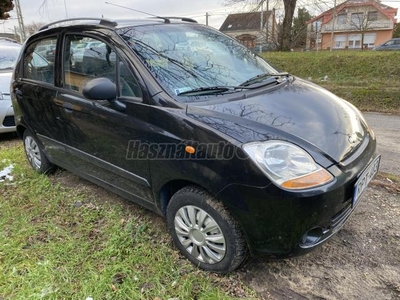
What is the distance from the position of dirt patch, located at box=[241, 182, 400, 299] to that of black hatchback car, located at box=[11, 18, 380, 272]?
1.03 ft

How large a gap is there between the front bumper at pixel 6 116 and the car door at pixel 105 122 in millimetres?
2758

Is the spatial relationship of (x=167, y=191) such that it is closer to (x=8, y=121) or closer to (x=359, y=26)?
(x=8, y=121)

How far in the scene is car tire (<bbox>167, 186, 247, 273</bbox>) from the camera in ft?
→ 6.77

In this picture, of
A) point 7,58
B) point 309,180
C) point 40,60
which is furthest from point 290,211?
point 7,58

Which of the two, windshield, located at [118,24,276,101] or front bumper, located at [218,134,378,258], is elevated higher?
windshield, located at [118,24,276,101]

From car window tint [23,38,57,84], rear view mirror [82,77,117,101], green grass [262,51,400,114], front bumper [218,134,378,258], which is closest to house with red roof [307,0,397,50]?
green grass [262,51,400,114]

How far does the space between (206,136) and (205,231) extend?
0.67 m

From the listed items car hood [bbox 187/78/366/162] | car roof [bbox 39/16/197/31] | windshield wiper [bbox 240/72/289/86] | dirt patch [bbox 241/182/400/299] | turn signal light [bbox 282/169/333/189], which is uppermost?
car roof [bbox 39/16/197/31]

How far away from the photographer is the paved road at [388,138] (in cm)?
389

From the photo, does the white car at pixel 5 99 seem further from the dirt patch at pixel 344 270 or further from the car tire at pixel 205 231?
the dirt patch at pixel 344 270

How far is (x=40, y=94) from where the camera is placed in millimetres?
3322

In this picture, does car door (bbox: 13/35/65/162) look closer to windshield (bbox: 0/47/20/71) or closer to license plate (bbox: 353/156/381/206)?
license plate (bbox: 353/156/381/206)

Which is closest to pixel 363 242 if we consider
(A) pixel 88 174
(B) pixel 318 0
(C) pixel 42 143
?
(A) pixel 88 174

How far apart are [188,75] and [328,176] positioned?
49.5 inches
